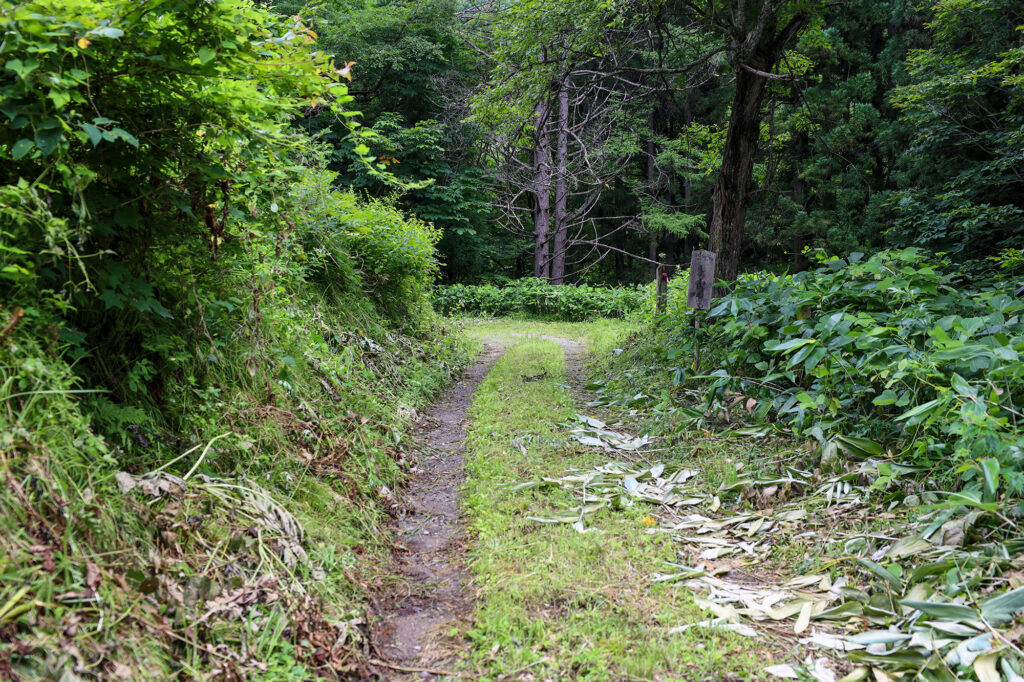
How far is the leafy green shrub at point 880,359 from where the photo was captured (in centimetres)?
296

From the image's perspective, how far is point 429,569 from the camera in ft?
11.3

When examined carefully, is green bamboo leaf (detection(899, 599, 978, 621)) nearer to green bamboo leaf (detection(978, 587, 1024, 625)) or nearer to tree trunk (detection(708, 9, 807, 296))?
green bamboo leaf (detection(978, 587, 1024, 625))

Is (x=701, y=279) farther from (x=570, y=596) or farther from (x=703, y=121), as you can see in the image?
(x=703, y=121)

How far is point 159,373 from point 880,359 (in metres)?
4.27

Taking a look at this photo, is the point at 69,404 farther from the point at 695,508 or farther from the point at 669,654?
the point at 695,508

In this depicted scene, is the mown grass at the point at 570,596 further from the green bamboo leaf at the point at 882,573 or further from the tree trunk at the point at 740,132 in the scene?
the tree trunk at the point at 740,132

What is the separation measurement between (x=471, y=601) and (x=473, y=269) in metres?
21.2

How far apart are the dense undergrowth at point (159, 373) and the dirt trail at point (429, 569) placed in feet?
0.67

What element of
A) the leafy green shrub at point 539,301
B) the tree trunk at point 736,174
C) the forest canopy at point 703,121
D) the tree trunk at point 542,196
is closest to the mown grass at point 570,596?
the forest canopy at point 703,121

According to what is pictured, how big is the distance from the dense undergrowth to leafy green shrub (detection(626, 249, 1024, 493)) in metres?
3.06

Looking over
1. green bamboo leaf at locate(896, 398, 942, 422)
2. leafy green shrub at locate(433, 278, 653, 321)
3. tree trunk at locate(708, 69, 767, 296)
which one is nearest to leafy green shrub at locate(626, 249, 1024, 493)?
green bamboo leaf at locate(896, 398, 942, 422)

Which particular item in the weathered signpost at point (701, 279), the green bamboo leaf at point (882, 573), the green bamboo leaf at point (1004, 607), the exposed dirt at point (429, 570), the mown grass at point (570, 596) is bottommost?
the exposed dirt at point (429, 570)

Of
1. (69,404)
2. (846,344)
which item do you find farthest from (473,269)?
(69,404)

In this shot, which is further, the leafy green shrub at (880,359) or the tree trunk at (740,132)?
the tree trunk at (740,132)
